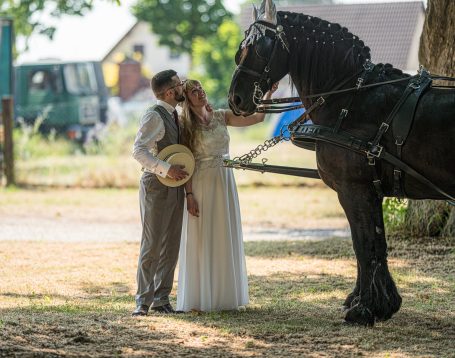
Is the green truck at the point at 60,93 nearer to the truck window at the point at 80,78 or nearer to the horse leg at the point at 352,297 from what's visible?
the truck window at the point at 80,78

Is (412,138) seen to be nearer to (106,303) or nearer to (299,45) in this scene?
(299,45)

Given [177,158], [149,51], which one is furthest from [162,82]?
[149,51]

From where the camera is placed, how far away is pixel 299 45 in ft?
22.0

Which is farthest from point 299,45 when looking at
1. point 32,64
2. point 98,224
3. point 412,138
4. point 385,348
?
point 32,64

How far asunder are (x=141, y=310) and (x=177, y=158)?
48.7 inches

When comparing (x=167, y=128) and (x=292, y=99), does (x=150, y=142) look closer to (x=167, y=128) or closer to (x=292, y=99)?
(x=167, y=128)

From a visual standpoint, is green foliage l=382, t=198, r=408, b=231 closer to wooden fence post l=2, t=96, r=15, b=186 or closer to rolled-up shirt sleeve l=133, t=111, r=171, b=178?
rolled-up shirt sleeve l=133, t=111, r=171, b=178

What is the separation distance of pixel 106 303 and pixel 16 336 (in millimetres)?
1843

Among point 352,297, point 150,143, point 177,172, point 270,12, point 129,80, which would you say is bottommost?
point 352,297

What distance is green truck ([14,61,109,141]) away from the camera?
25016 mm

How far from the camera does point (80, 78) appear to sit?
26750 millimetres

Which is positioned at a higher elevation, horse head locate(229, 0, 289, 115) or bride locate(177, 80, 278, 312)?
horse head locate(229, 0, 289, 115)

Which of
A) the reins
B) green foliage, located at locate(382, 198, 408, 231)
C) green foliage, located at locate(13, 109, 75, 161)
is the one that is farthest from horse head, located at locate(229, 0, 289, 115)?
green foliage, located at locate(13, 109, 75, 161)

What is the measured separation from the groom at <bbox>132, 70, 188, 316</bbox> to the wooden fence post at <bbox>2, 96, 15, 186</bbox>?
10.8m
